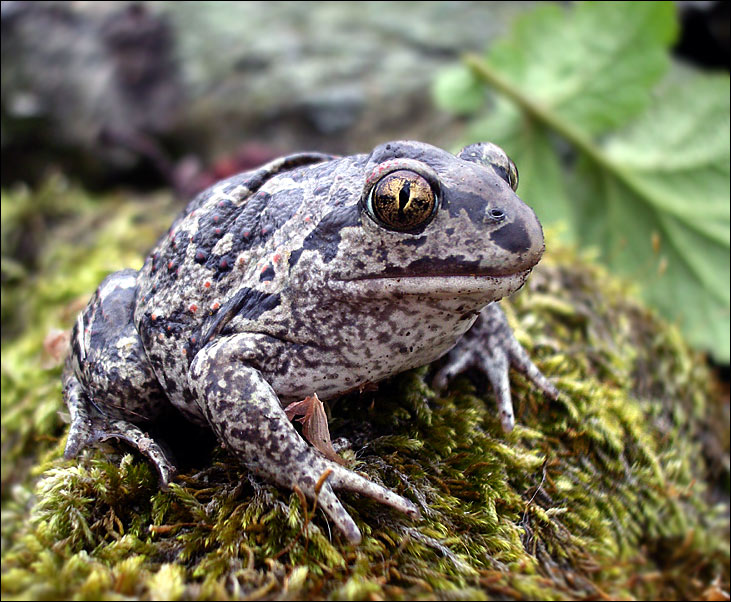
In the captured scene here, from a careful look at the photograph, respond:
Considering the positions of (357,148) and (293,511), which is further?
(357,148)

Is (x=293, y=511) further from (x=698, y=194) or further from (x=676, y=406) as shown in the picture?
(x=698, y=194)

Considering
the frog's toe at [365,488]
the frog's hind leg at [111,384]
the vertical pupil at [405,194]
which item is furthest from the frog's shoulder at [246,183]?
the frog's toe at [365,488]

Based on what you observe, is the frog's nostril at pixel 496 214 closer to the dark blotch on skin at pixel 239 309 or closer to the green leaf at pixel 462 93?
the dark blotch on skin at pixel 239 309

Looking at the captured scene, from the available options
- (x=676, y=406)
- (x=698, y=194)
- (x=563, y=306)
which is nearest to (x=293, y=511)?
(x=563, y=306)

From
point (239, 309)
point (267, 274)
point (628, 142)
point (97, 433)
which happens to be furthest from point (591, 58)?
point (97, 433)

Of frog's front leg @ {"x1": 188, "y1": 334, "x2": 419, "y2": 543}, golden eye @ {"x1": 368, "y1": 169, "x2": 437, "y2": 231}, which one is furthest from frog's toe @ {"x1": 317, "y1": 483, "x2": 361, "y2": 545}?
golden eye @ {"x1": 368, "y1": 169, "x2": 437, "y2": 231}

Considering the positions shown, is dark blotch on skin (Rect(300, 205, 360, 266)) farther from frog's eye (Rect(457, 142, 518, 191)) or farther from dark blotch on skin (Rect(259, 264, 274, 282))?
frog's eye (Rect(457, 142, 518, 191))
